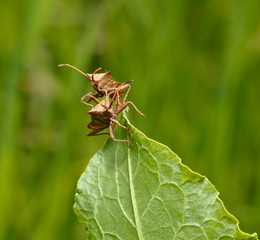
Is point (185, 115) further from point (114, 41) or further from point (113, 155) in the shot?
point (113, 155)

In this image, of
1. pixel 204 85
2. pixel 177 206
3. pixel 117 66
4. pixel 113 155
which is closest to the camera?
pixel 177 206

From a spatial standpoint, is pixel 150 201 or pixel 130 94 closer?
pixel 150 201

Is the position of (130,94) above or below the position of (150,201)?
above

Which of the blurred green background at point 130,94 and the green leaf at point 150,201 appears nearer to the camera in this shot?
the green leaf at point 150,201

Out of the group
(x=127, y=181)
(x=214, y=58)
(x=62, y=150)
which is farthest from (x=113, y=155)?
(x=214, y=58)

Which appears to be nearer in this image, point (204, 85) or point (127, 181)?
point (127, 181)
